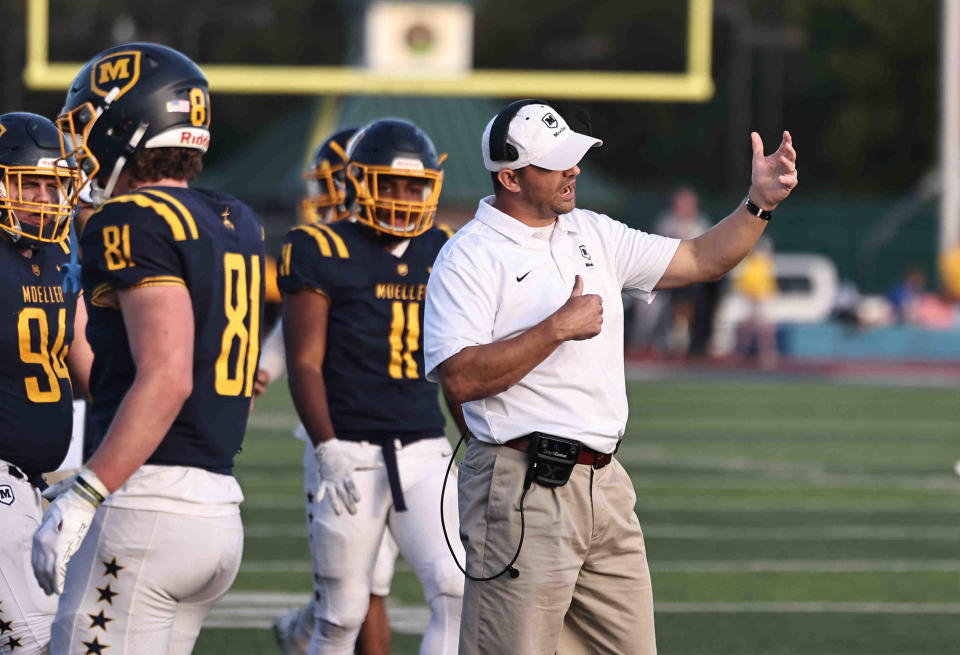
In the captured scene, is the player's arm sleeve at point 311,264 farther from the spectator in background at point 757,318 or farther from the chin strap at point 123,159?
the spectator in background at point 757,318

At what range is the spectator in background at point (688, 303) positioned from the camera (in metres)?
21.9

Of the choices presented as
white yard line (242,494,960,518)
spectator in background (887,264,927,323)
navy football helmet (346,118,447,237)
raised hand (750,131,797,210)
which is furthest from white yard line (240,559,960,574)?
spectator in background (887,264,927,323)

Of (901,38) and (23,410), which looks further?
(901,38)

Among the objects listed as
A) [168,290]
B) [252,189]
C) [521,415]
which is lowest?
[252,189]

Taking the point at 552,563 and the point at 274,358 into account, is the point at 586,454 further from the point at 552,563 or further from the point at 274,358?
the point at 274,358

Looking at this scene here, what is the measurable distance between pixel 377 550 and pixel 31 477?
1.26 m

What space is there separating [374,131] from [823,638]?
9.10 ft

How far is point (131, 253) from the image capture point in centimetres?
378

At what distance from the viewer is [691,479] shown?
11422 mm

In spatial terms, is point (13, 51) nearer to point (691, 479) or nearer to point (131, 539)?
point (691, 479)

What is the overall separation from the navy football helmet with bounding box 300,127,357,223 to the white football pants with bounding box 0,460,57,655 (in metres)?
2.19

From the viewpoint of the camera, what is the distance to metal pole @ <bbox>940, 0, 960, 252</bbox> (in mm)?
25875

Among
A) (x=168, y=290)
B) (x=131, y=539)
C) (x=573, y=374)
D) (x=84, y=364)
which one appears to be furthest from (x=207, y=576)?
(x=84, y=364)

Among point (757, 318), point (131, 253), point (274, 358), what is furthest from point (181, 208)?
point (757, 318)
